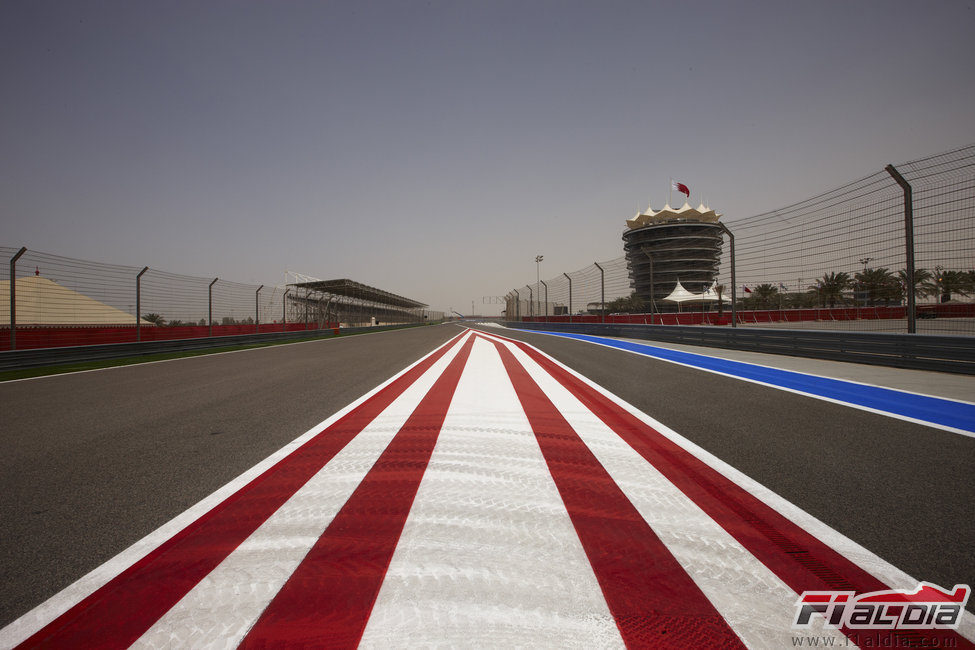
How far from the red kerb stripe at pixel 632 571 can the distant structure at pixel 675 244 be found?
86.1 meters

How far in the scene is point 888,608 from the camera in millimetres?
1434

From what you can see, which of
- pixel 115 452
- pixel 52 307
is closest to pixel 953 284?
pixel 115 452

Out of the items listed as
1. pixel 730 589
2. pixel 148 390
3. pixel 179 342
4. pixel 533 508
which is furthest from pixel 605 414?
pixel 179 342

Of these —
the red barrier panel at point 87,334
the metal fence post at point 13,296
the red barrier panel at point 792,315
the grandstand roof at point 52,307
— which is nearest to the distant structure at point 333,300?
the red barrier panel at point 87,334

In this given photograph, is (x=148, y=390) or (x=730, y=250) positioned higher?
(x=730, y=250)

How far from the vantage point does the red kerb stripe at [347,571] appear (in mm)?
1284

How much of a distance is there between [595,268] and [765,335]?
1095cm

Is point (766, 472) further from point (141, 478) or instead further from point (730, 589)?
point (141, 478)

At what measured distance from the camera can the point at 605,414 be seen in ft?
13.8

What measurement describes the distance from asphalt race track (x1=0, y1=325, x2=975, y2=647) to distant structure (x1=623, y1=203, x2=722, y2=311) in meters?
84.5

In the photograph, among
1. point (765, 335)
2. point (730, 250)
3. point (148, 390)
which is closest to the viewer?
point (148, 390)

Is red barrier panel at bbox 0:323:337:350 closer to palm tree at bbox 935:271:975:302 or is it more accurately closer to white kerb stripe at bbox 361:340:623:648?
white kerb stripe at bbox 361:340:623:648

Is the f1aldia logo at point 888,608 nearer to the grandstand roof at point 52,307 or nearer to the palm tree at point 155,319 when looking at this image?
the grandstand roof at point 52,307

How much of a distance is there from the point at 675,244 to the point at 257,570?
9915 centimetres
